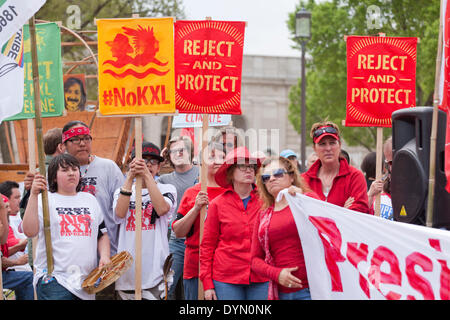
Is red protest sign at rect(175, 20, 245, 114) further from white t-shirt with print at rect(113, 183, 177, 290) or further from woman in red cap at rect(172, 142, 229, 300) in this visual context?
white t-shirt with print at rect(113, 183, 177, 290)

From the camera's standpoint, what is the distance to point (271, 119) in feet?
124

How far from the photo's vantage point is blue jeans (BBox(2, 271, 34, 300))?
729 centimetres

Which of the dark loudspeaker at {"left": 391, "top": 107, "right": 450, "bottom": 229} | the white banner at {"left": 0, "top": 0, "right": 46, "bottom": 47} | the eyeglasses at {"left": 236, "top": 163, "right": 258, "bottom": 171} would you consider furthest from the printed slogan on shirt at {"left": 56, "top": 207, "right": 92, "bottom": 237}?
the dark loudspeaker at {"left": 391, "top": 107, "right": 450, "bottom": 229}

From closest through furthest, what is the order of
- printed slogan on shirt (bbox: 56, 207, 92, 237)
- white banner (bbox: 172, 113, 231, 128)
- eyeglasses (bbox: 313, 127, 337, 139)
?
printed slogan on shirt (bbox: 56, 207, 92, 237) < eyeglasses (bbox: 313, 127, 337, 139) < white banner (bbox: 172, 113, 231, 128)

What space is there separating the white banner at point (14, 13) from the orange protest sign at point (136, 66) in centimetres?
118

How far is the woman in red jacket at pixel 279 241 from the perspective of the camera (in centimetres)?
477

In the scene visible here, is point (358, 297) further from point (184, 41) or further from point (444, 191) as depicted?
point (184, 41)

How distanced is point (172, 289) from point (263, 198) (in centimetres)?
188

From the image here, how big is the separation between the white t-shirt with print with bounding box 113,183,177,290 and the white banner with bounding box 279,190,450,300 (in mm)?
1697

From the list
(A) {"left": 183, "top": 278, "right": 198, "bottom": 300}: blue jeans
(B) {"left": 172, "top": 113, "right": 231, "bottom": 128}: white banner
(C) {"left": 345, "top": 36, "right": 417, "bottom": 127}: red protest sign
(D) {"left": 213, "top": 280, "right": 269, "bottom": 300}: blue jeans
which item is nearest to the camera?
(D) {"left": 213, "top": 280, "right": 269, "bottom": 300}: blue jeans

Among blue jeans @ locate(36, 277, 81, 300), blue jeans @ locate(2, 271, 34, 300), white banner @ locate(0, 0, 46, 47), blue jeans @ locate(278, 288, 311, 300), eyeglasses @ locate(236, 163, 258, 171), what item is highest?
white banner @ locate(0, 0, 46, 47)

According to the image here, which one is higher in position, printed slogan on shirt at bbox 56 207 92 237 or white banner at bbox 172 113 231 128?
white banner at bbox 172 113 231 128

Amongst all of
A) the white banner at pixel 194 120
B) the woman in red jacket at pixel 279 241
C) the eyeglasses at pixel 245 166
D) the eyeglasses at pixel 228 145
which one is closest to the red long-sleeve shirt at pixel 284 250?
the woman in red jacket at pixel 279 241
